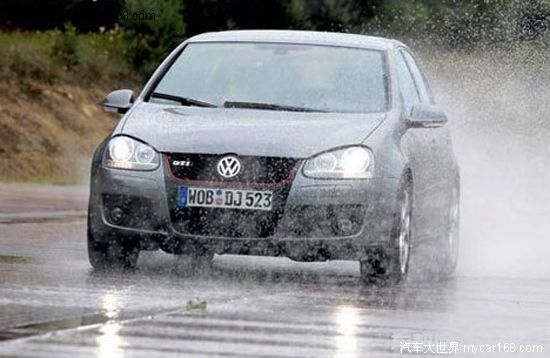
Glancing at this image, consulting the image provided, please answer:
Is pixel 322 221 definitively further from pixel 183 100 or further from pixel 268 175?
pixel 183 100

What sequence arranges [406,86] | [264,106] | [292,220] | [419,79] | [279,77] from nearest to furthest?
[292,220]
[264,106]
[279,77]
[406,86]
[419,79]

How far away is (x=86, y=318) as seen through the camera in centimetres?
978

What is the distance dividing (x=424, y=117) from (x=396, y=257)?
4.14 ft

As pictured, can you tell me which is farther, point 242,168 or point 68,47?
point 68,47

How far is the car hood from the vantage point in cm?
1310

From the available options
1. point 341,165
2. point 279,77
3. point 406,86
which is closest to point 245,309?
point 341,165

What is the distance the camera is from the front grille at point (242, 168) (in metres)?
13.0

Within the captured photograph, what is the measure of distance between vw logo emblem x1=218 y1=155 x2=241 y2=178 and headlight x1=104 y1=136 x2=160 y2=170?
1.27ft

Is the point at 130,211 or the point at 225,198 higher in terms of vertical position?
the point at 225,198

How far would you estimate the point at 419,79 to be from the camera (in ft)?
51.9

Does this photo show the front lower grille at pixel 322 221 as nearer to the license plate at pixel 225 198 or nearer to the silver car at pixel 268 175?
the silver car at pixel 268 175

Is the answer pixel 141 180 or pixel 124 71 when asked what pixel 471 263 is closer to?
pixel 141 180

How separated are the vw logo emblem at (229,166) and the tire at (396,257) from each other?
3.14ft

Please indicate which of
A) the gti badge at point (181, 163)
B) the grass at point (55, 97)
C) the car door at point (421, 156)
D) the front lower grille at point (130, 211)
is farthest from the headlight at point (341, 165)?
the grass at point (55, 97)
